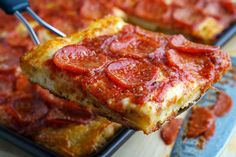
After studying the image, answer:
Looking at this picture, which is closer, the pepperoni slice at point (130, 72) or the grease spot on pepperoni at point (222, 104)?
the pepperoni slice at point (130, 72)

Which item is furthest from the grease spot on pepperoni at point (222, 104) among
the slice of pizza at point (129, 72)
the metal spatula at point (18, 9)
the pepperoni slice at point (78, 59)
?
the metal spatula at point (18, 9)

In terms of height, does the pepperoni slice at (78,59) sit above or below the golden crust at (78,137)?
above

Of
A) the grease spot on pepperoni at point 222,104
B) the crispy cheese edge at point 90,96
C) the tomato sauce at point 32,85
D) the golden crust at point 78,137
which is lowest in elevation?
the tomato sauce at point 32,85

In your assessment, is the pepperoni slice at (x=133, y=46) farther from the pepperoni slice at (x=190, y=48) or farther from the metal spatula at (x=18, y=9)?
the metal spatula at (x=18, y=9)

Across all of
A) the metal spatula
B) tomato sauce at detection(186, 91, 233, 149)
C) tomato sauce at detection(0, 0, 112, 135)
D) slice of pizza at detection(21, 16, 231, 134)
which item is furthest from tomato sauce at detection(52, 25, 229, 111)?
tomato sauce at detection(186, 91, 233, 149)

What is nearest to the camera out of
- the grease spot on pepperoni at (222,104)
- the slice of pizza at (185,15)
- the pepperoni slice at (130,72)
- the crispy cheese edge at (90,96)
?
the crispy cheese edge at (90,96)

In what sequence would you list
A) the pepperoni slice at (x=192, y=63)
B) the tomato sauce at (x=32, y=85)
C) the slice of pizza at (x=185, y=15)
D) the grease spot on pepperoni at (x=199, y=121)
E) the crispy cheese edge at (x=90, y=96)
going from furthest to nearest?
the slice of pizza at (x=185, y=15) < the grease spot on pepperoni at (x=199, y=121) < the tomato sauce at (x=32, y=85) < the pepperoni slice at (x=192, y=63) < the crispy cheese edge at (x=90, y=96)

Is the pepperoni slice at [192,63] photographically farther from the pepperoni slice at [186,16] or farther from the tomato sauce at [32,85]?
the pepperoni slice at [186,16]

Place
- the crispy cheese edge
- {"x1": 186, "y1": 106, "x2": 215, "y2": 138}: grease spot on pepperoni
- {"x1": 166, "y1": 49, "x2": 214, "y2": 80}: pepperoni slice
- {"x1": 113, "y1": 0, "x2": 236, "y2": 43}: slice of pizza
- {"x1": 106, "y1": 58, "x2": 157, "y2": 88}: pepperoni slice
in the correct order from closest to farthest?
1. the crispy cheese edge
2. {"x1": 106, "y1": 58, "x2": 157, "y2": 88}: pepperoni slice
3. {"x1": 166, "y1": 49, "x2": 214, "y2": 80}: pepperoni slice
4. {"x1": 186, "y1": 106, "x2": 215, "y2": 138}: grease spot on pepperoni
5. {"x1": 113, "y1": 0, "x2": 236, "y2": 43}: slice of pizza

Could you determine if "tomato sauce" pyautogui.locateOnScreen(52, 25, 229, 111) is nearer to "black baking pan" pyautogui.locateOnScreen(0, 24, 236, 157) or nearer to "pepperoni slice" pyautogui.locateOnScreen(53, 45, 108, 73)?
"pepperoni slice" pyautogui.locateOnScreen(53, 45, 108, 73)
